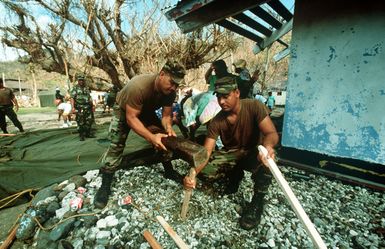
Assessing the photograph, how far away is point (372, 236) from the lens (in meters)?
2.20

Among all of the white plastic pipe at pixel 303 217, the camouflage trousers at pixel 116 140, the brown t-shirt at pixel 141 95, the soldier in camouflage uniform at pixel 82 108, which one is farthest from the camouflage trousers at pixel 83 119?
the white plastic pipe at pixel 303 217

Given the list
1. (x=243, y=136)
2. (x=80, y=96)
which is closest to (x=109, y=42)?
(x=80, y=96)

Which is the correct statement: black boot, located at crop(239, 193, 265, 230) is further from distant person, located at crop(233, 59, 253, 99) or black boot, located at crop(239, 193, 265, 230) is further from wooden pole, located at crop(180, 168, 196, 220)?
distant person, located at crop(233, 59, 253, 99)

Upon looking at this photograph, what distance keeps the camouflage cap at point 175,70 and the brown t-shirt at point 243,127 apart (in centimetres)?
68

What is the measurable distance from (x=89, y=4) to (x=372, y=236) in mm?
9303

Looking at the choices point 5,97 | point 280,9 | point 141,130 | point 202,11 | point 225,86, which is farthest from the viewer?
point 5,97

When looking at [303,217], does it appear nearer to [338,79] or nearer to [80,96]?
[338,79]

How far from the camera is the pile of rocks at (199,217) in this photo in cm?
218

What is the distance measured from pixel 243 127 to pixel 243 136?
0.41 feet

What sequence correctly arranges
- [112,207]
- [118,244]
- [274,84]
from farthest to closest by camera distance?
1. [274,84]
2. [112,207]
3. [118,244]

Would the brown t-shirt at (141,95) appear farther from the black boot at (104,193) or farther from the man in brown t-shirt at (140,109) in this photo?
the black boot at (104,193)

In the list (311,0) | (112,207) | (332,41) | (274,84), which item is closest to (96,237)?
(112,207)

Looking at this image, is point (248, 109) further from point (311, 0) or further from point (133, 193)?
point (311, 0)

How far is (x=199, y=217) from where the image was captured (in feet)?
8.18
